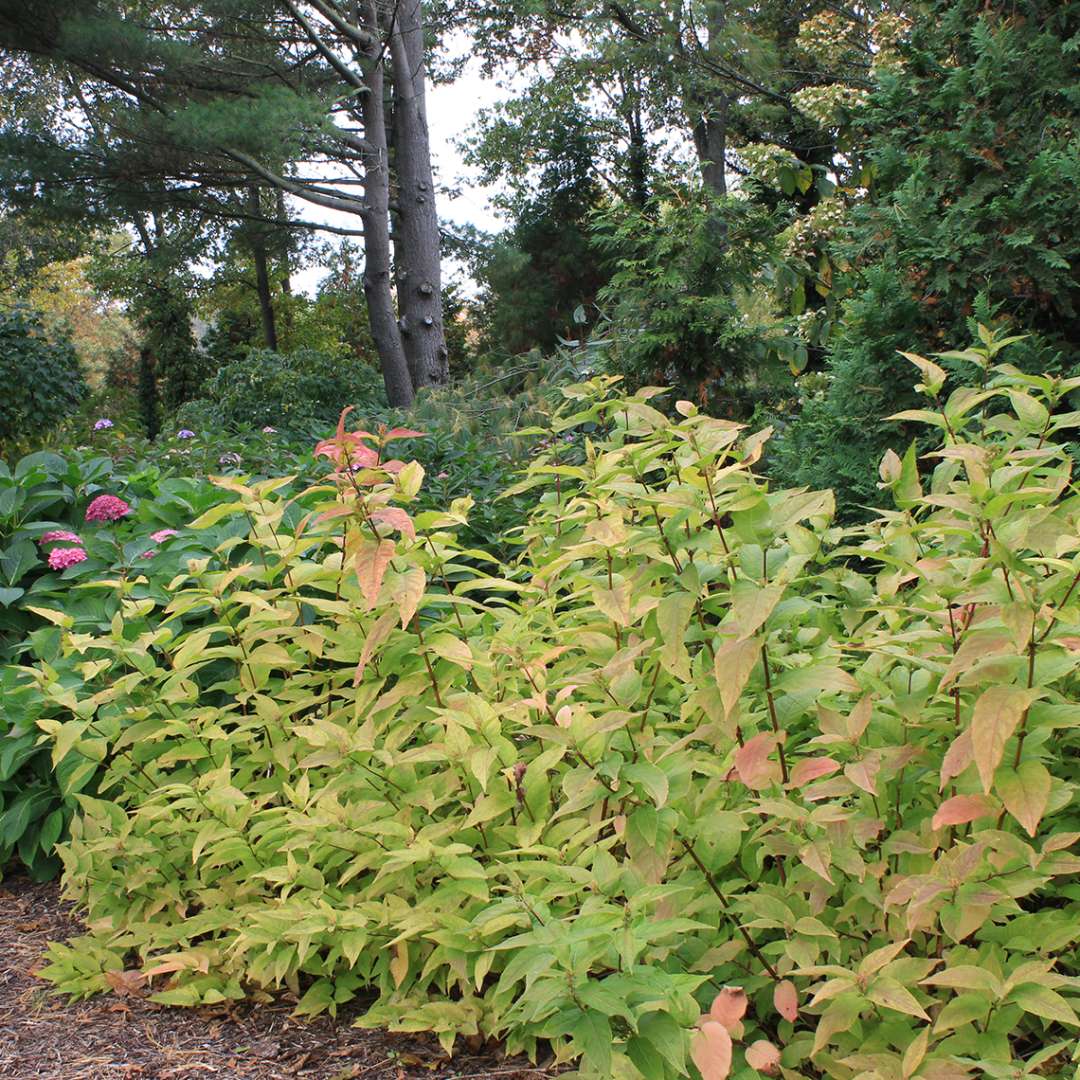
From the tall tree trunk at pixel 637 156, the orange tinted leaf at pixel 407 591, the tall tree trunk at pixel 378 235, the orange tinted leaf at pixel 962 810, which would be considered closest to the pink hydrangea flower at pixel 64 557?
the orange tinted leaf at pixel 407 591

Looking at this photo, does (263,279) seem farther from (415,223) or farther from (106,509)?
(106,509)

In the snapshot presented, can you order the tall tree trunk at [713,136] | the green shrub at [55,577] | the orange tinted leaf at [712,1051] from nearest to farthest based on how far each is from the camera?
the orange tinted leaf at [712,1051], the green shrub at [55,577], the tall tree trunk at [713,136]

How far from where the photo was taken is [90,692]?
9.27 ft

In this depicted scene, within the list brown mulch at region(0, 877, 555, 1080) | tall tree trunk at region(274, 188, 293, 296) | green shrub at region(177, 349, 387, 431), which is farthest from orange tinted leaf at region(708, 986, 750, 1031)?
tall tree trunk at region(274, 188, 293, 296)

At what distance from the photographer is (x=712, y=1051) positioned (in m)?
1.28

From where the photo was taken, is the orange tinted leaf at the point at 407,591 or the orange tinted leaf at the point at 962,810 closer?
the orange tinted leaf at the point at 962,810

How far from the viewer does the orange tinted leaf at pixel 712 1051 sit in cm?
125

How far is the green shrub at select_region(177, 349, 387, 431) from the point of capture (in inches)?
465

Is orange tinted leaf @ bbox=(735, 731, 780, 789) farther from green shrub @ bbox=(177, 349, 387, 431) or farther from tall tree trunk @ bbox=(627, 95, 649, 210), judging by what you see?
tall tree trunk @ bbox=(627, 95, 649, 210)

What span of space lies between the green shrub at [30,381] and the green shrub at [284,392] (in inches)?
52.0

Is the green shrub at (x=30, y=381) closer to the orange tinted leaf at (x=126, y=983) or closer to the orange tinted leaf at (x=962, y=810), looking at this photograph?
the orange tinted leaf at (x=126, y=983)

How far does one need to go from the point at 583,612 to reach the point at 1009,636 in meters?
0.88

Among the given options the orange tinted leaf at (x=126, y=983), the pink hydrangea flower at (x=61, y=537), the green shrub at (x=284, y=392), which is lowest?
the orange tinted leaf at (x=126, y=983)

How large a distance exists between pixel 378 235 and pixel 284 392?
8.31 feet
